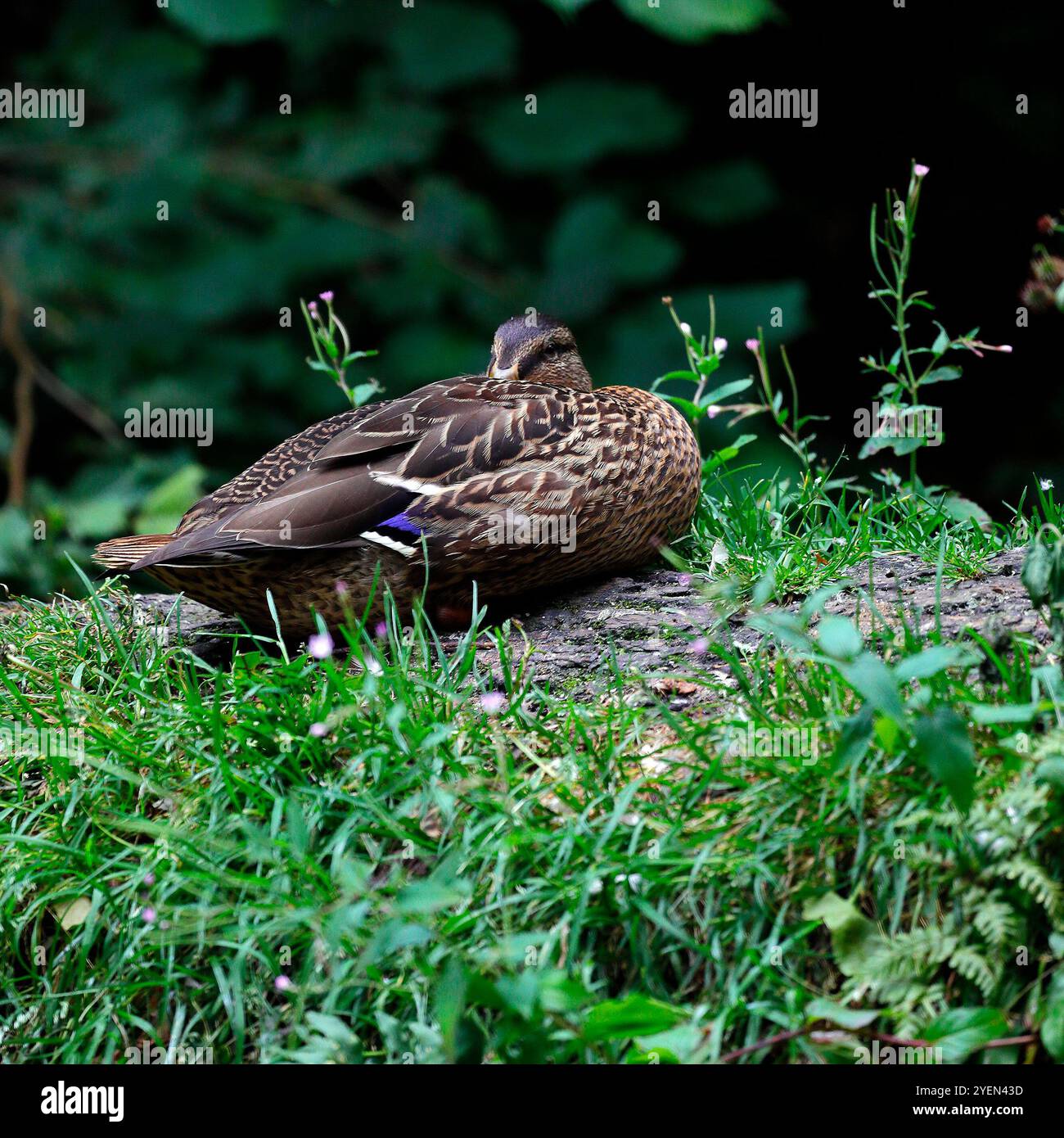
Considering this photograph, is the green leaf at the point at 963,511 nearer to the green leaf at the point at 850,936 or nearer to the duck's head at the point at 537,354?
the duck's head at the point at 537,354

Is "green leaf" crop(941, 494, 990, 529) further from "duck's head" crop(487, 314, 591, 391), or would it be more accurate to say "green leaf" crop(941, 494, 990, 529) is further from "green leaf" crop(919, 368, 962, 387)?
"duck's head" crop(487, 314, 591, 391)

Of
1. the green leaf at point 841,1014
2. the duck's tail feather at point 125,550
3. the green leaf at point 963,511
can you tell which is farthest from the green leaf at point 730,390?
the green leaf at point 841,1014

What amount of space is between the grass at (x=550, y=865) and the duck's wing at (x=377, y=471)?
1.50ft

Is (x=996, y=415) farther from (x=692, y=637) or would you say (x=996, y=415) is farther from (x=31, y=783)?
(x=31, y=783)

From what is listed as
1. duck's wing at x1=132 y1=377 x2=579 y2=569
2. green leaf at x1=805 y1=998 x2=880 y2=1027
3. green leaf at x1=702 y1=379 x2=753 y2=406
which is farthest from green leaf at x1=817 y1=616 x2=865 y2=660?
green leaf at x1=702 y1=379 x2=753 y2=406

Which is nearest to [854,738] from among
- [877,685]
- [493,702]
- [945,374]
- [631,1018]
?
[877,685]

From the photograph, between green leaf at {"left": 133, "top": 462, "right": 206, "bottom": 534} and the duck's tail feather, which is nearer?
the duck's tail feather

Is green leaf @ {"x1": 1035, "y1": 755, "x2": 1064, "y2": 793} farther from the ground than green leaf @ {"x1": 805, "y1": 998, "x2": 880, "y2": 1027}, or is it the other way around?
green leaf @ {"x1": 1035, "y1": 755, "x2": 1064, "y2": 793}

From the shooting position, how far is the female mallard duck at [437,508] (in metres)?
3.35

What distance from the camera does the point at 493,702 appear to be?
105 inches

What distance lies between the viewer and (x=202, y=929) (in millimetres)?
2455

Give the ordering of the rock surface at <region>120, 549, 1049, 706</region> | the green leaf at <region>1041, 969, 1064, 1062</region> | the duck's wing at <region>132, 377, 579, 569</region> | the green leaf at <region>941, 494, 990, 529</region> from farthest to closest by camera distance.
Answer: the green leaf at <region>941, 494, 990, 529</region>, the duck's wing at <region>132, 377, 579, 569</region>, the rock surface at <region>120, 549, 1049, 706</region>, the green leaf at <region>1041, 969, 1064, 1062</region>

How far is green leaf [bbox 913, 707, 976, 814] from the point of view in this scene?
210 cm

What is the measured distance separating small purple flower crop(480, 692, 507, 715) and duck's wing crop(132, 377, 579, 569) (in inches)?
22.9
